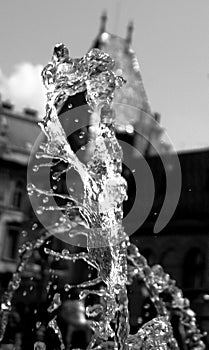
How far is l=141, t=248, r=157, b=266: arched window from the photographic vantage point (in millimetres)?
34844

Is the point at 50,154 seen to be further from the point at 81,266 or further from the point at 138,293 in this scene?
the point at 81,266

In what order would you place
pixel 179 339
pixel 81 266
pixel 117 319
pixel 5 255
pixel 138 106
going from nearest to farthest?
pixel 117 319 → pixel 179 339 → pixel 81 266 → pixel 138 106 → pixel 5 255

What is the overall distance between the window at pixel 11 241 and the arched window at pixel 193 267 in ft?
59.6

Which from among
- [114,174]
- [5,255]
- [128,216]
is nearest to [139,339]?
[114,174]

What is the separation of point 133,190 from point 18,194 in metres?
18.0

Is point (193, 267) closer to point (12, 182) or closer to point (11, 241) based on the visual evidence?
point (11, 241)

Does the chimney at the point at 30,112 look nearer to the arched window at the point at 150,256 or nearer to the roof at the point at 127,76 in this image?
the roof at the point at 127,76

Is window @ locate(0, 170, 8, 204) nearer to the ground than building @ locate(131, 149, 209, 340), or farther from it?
farther from it

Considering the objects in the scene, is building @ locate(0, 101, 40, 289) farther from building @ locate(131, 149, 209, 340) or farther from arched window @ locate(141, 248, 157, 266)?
building @ locate(131, 149, 209, 340)

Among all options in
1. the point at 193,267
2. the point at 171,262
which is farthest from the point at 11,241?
the point at 193,267

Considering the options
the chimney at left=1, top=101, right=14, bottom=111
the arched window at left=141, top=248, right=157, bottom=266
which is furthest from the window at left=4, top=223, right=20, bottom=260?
the arched window at left=141, top=248, right=157, bottom=266

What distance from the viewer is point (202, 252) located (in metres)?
33.1

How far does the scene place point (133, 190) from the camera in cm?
3475

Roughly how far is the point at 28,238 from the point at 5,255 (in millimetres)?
3445
